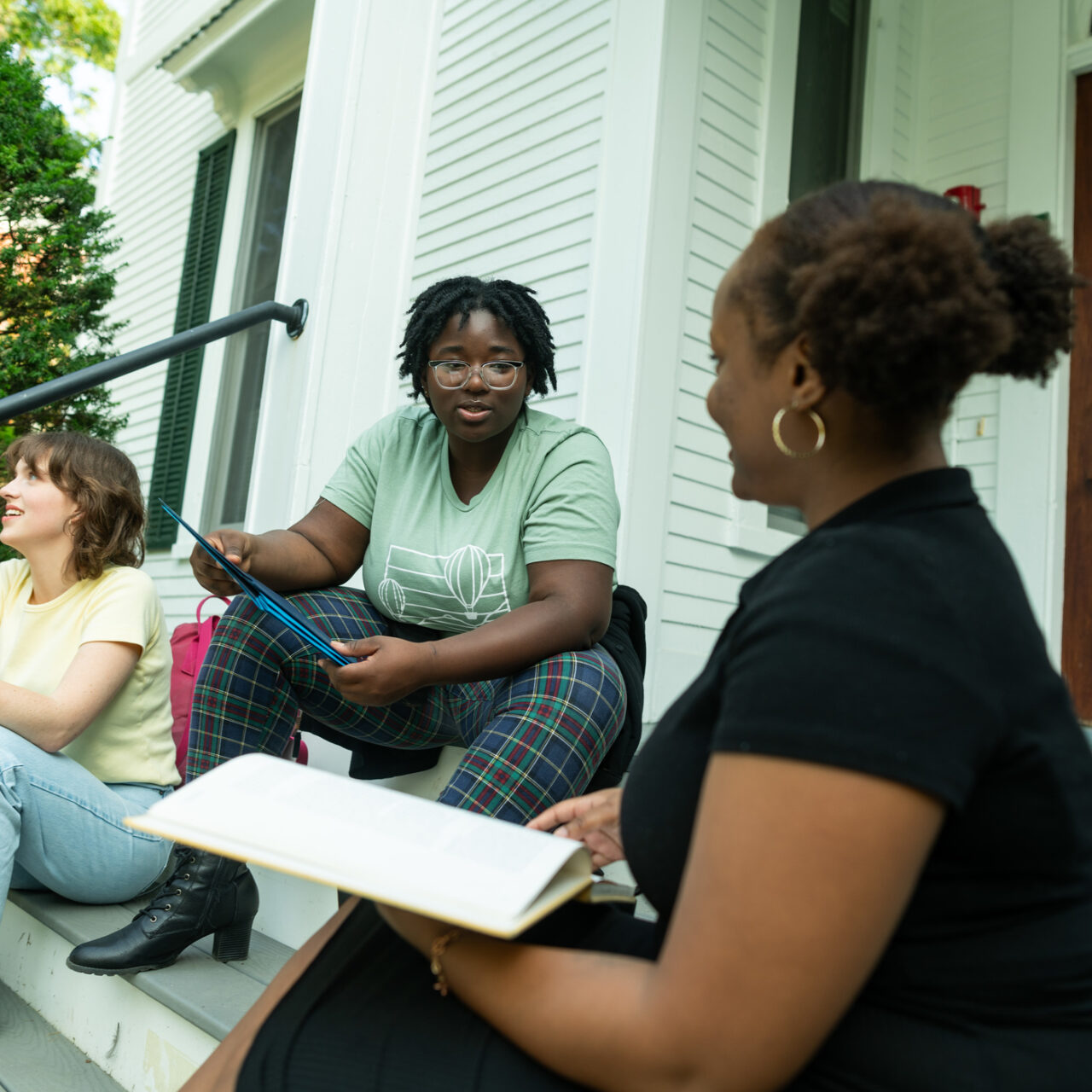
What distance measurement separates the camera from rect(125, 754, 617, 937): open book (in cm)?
72

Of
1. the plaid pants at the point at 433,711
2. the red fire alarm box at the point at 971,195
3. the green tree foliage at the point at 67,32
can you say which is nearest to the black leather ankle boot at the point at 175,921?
the plaid pants at the point at 433,711

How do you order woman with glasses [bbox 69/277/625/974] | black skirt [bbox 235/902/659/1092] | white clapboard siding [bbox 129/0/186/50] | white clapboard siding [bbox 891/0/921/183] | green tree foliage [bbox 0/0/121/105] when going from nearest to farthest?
black skirt [bbox 235/902/659/1092] < woman with glasses [bbox 69/277/625/974] < white clapboard siding [bbox 891/0/921/183] < white clapboard siding [bbox 129/0/186/50] < green tree foliage [bbox 0/0/121/105]

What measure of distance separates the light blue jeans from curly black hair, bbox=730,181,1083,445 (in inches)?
70.8

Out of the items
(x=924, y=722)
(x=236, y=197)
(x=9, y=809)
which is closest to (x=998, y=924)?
(x=924, y=722)

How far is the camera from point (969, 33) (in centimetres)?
370

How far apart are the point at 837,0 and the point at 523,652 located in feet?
10.4

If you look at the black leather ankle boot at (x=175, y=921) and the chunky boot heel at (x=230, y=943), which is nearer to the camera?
the black leather ankle boot at (x=175, y=921)

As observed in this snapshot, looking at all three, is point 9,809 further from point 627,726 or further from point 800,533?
point 800,533

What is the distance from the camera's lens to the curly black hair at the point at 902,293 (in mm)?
729

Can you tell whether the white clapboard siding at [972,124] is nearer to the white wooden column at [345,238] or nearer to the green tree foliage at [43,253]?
the white wooden column at [345,238]

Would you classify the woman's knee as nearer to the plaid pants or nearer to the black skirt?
the plaid pants

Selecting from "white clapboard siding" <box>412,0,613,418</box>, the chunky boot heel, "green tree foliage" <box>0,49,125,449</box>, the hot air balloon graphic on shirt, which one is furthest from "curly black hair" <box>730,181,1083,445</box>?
"green tree foliage" <box>0,49,125,449</box>

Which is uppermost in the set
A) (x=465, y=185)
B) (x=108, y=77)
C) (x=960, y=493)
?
(x=108, y=77)

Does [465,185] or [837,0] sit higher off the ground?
[837,0]
